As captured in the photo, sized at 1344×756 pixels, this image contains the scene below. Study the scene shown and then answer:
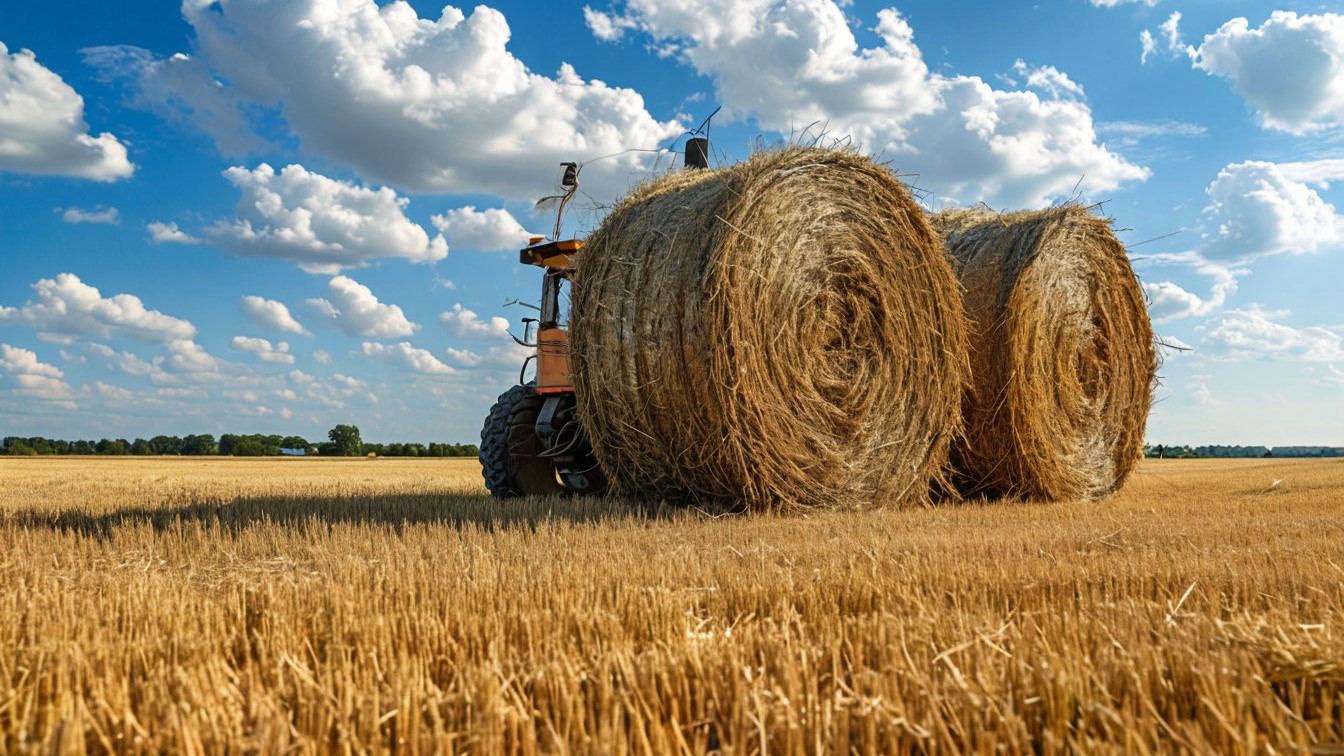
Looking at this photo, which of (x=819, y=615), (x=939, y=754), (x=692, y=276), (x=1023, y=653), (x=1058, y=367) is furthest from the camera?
(x=1058, y=367)

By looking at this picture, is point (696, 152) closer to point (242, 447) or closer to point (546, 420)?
point (546, 420)

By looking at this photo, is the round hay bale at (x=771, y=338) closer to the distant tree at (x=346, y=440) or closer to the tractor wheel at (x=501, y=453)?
the tractor wheel at (x=501, y=453)

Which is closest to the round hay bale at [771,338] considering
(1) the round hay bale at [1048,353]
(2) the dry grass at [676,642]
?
(1) the round hay bale at [1048,353]

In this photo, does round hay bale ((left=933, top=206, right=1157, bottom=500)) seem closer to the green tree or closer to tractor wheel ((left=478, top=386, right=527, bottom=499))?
tractor wheel ((left=478, top=386, right=527, bottom=499))

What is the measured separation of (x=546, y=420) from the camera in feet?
24.2

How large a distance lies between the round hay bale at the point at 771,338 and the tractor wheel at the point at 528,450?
136 cm

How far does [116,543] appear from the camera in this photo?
4.84 m

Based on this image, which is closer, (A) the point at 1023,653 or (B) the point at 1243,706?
(B) the point at 1243,706

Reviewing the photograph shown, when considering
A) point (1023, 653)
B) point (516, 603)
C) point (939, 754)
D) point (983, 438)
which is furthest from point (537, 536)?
point (983, 438)

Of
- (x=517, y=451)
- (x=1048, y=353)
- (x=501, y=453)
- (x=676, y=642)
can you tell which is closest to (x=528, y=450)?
(x=517, y=451)

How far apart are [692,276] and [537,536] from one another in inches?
77.2

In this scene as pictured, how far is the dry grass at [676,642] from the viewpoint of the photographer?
5.71ft

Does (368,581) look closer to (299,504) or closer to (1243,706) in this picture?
(1243,706)

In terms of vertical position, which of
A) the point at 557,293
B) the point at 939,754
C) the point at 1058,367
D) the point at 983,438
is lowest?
the point at 939,754
